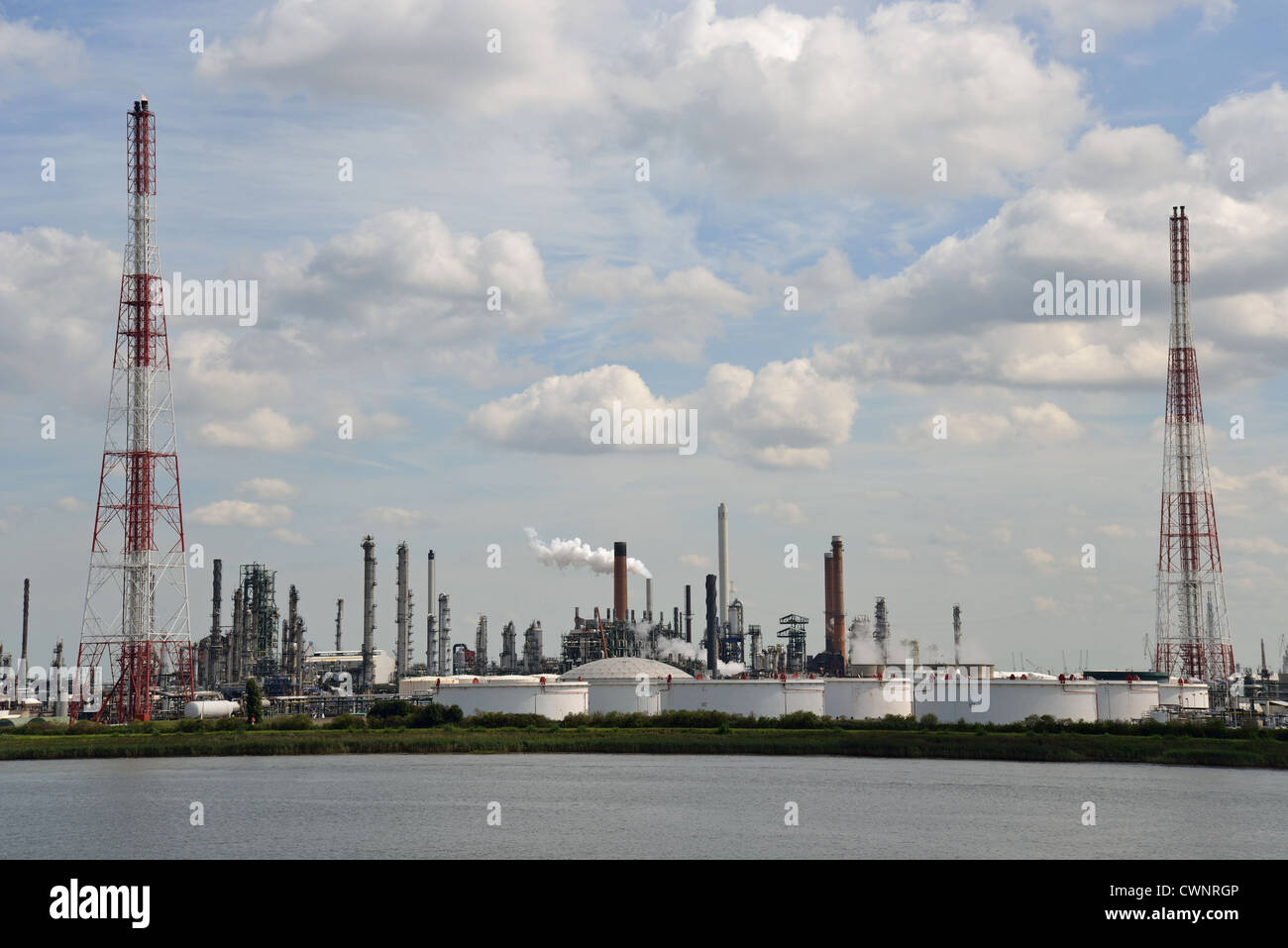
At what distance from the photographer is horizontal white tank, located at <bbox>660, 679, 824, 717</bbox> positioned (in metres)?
114

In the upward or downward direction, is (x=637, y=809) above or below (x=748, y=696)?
below

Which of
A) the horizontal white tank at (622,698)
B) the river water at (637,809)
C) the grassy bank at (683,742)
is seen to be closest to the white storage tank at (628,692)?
the horizontal white tank at (622,698)

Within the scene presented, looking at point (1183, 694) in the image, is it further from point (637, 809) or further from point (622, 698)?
point (637, 809)

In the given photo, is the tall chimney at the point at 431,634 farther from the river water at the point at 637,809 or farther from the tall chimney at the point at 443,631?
the river water at the point at 637,809

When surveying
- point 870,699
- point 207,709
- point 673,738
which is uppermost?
point 870,699

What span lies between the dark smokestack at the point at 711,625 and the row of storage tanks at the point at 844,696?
1164 inches

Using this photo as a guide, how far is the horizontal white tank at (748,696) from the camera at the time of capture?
113938 millimetres

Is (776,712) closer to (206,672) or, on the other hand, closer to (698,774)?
(698,774)

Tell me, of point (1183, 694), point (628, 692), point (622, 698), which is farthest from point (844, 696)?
point (1183, 694)

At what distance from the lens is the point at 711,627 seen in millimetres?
154250

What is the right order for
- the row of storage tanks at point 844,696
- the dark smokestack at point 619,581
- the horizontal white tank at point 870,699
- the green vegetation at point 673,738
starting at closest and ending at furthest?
the green vegetation at point 673,738, the row of storage tanks at point 844,696, the horizontal white tank at point 870,699, the dark smokestack at point 619,581

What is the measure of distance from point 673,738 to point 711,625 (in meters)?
59.1

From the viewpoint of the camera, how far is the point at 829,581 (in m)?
164
